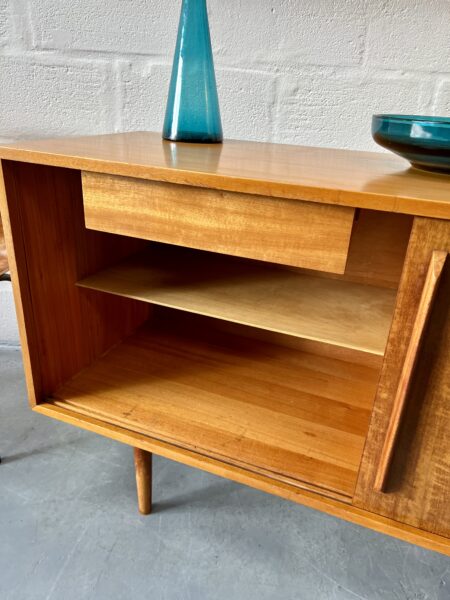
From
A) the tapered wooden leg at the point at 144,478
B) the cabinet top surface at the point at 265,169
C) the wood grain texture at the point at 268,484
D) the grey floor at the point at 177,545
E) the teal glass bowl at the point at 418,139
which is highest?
the teal glass bowl at the point at 418,139

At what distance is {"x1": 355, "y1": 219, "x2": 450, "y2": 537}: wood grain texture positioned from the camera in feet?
1.61

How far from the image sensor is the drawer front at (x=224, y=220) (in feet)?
1.73

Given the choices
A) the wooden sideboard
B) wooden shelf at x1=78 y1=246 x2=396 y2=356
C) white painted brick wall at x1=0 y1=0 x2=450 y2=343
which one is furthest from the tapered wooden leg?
white painted brick wall at x1=0 y1=0 x2=450 y2=343

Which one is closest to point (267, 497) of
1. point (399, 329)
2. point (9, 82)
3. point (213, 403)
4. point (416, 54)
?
point (213, 403)

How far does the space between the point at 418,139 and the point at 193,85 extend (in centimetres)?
38

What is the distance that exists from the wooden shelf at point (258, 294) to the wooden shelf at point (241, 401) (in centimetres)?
17

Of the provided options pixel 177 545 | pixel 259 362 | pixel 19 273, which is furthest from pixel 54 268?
pixel 177 545

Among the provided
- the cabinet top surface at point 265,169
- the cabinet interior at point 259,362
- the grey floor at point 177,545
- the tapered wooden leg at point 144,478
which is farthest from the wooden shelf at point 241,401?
the cabinet top surface at point 265,169

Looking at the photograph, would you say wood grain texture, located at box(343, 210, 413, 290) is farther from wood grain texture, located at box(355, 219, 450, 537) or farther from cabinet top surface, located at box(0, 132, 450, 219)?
wood grain texture, located at box(355, 219, 450, 537)

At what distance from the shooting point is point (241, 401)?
0.81m

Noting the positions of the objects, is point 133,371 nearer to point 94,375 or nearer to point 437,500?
point 94,375

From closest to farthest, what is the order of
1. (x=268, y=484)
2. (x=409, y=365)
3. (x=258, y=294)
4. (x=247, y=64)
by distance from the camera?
1. (x=409, y=365)
2. (x=268, y=484)
3. (x=258, y=294)
4. (x=247, y=64)

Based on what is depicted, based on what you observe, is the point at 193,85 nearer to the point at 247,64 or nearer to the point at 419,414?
the point at 247,64

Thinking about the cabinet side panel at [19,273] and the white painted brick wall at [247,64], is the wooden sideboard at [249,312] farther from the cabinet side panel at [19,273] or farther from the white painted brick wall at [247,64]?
the white painted brick wall at [247,64]
